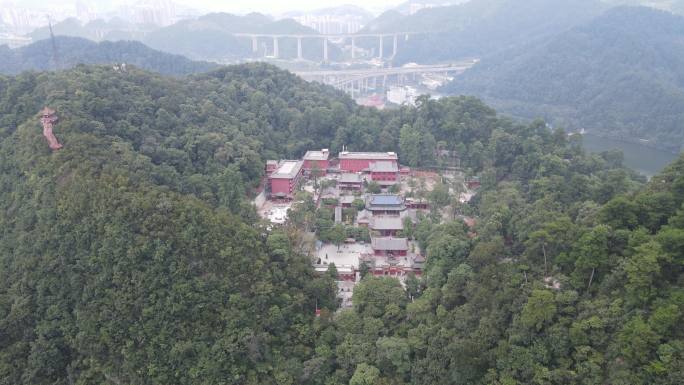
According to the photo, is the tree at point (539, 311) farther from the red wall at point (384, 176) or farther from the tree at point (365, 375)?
the red wall at point (384, 176)

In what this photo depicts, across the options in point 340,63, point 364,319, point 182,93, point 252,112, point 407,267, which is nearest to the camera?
point 364,319

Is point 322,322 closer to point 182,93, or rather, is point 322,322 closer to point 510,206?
point 510,206

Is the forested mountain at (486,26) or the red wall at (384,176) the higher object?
the forested mountain at (486,26)

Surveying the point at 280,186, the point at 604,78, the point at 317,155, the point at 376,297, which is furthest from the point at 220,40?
the point at 376,297

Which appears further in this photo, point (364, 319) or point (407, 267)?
point (407, 267)

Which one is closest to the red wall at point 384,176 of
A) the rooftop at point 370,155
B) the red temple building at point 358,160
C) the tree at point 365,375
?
the red temple building at point 358,160

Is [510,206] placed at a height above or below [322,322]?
above

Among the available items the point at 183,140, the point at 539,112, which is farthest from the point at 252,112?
the point at 539,112
